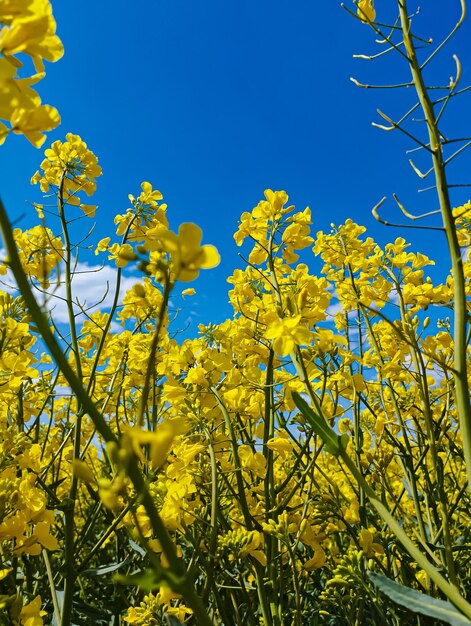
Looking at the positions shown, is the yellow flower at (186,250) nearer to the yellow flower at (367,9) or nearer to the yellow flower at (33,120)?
the yellow flower at (33,120)

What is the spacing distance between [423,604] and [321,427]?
1.08ft

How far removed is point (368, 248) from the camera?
3.14m

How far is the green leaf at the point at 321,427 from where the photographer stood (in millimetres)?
929

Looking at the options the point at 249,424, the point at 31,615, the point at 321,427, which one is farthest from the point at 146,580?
the point at 249,424

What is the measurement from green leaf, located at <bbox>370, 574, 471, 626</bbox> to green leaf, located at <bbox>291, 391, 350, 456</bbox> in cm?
23

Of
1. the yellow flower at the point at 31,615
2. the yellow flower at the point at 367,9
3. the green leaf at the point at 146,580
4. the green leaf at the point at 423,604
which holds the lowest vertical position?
the yellow flower at the point at 31,615

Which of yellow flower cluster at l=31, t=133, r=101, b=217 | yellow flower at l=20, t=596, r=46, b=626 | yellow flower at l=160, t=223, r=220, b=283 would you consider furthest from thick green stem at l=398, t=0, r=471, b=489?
yellow flower cluster at l=31, t=133, r=101, b=217

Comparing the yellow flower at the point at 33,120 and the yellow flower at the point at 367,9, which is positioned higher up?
the yellow flower at the point at 367,9

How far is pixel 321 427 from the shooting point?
94 cm

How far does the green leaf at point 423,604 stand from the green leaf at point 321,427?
9.2 inches

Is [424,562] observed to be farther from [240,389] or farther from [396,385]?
[396,385]

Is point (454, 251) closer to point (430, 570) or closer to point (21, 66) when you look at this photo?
point (430, 570)

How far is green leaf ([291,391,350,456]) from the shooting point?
929 millimetres

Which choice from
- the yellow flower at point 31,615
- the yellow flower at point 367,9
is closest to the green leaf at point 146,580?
the yellow flower at point 31,615
